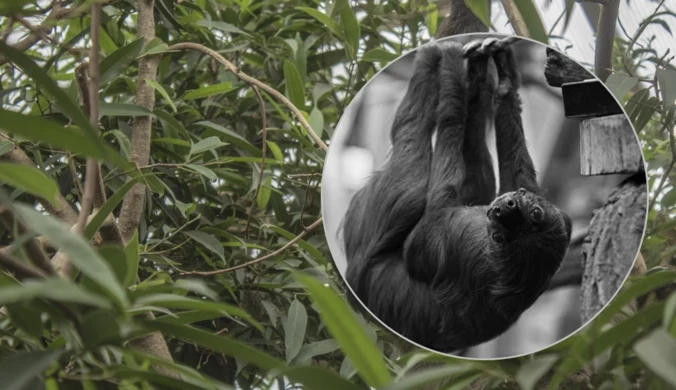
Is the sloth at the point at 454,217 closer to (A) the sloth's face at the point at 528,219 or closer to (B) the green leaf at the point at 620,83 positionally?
(A) the sloth's face at the point at 528,219

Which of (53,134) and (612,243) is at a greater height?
(53,134)

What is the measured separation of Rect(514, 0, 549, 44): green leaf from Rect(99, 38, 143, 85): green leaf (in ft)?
0.94

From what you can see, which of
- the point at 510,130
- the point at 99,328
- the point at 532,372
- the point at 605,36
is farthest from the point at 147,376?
the point at 605,36

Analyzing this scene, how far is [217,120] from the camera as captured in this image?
1059 mm

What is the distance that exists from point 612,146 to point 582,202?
4cm

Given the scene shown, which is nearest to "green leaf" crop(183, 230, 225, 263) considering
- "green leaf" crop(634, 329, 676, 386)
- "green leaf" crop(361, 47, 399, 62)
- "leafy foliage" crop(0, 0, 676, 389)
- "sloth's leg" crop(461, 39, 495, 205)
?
"leafy foliage" crop(0, 0, 676, 389)

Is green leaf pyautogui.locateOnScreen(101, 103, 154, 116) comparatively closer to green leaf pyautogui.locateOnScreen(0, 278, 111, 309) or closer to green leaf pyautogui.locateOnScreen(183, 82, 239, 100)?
green leaf pyautogui.locateOnScreen(183, 82, 239, 100)

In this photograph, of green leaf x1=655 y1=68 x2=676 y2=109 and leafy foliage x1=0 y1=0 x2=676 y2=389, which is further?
green leaf x1=655 y1=68 x2=676 y2=109

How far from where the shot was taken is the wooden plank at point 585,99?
0.53 m

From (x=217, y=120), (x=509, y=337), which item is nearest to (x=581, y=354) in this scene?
(x=509, y=337)

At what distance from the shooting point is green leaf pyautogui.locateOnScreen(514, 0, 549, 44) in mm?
497

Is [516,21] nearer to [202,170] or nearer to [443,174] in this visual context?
[443,174]

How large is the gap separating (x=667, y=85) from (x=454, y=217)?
26cm

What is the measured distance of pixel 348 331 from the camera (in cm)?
34
